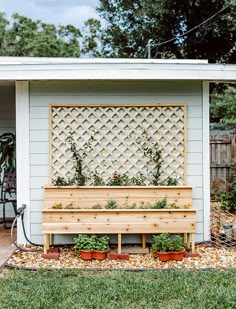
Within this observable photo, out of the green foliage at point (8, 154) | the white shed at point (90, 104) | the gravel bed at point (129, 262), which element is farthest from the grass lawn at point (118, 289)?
the green foliage at point (8, 154)

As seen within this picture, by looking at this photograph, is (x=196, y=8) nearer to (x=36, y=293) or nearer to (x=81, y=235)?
(x=81, y=235)

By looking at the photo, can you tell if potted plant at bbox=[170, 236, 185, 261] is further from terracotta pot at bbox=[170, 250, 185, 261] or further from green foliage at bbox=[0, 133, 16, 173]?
green foliage at bbox=[0, 133, 16, 173]

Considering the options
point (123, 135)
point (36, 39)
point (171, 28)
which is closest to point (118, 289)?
point (123, 135)

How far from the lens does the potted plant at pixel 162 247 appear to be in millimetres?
5410

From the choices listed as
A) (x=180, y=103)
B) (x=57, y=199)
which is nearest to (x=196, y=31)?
(x=180, y=103)

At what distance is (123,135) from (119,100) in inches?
18.0

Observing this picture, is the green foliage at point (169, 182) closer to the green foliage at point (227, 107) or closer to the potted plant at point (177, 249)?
the potted plant at point (177, 249)

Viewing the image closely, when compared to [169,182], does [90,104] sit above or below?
above

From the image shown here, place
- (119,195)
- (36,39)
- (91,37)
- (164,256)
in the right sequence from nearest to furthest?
(164,256) < (119,195) < (36,39) < (91,37)

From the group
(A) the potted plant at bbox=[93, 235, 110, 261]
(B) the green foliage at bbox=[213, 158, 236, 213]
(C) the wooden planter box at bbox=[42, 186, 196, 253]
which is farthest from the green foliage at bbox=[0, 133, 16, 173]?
(B) the green foliage at bbox=[213, 158, 236, 213]

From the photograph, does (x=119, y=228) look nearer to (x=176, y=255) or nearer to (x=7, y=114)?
(x=176, y=255)

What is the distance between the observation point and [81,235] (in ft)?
18.3

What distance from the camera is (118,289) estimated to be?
4.19 metres

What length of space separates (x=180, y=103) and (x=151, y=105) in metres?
0.38
